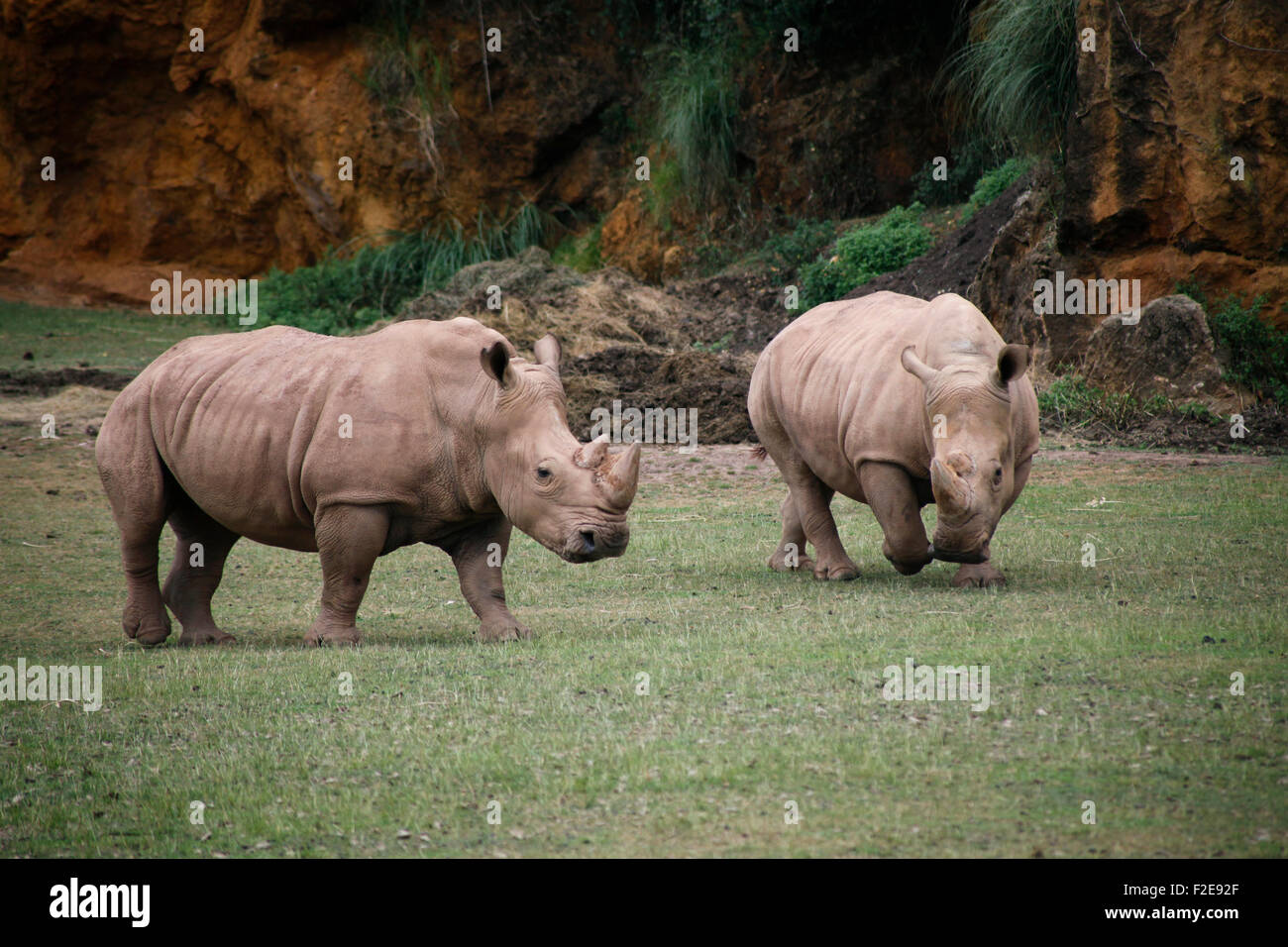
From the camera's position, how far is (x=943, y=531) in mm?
8438

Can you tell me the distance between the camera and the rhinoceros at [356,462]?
7824 millimetres

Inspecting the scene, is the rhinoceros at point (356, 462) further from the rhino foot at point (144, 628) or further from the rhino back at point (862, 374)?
the rhino back at point (862, 374)

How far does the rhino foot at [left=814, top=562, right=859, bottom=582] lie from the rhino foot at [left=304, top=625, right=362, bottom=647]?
135 inches

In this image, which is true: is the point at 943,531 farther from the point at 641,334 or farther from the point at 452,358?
the point at 641,334

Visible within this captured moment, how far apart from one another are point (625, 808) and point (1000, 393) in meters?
4.58

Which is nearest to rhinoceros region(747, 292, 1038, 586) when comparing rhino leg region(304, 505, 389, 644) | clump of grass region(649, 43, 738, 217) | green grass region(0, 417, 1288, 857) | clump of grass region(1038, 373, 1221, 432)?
green grass region(0, 417, 1288, 857)

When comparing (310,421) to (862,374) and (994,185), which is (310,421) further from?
(994,185)

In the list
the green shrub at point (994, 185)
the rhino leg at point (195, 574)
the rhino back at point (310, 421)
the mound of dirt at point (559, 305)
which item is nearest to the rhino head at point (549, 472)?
the rhino back at point (310, 421)

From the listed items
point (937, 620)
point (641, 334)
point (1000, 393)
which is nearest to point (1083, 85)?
point (641, 334)

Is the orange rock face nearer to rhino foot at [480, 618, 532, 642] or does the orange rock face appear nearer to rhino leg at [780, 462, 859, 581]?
rhino leg at [780, 462, 859, 581]

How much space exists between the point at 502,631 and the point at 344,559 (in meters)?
0.96

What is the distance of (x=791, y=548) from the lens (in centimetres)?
1079

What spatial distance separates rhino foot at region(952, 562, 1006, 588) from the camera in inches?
364

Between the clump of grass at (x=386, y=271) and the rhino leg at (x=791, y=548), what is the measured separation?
13.9 m
